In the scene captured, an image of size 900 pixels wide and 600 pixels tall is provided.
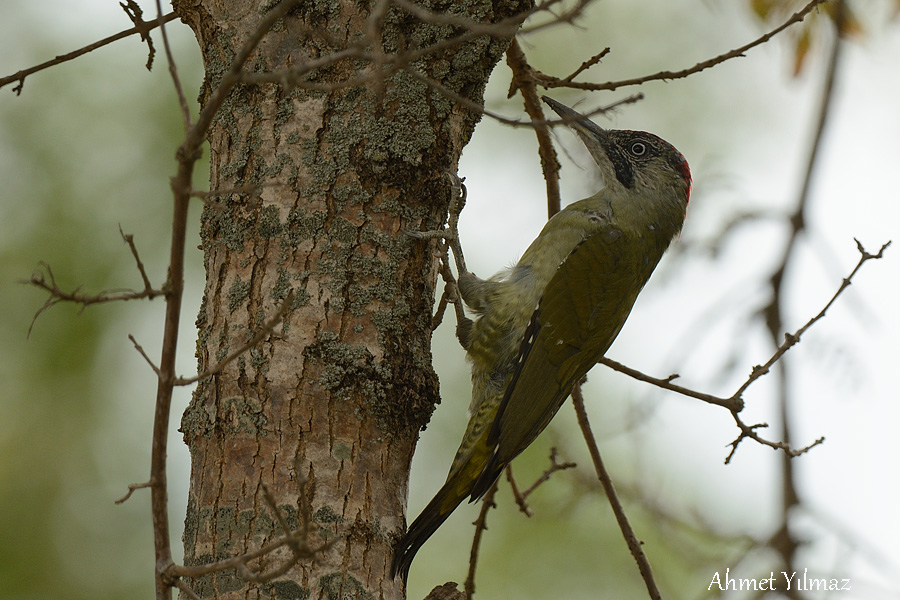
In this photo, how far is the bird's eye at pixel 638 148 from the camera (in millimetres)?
3992

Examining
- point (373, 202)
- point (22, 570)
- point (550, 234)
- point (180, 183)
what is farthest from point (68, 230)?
point (180, 183)

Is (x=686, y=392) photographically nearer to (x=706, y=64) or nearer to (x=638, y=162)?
(x=706, y=64)

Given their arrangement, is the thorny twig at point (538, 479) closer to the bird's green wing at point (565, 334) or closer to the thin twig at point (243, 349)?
the bird's green wing at point (565, 334)

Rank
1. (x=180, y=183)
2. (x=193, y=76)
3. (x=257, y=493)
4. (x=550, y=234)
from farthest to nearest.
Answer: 1. (x=193, y=76)
2. (x=550, y=234)
3. (x=257, y=493)
4. (x=180, y=183)

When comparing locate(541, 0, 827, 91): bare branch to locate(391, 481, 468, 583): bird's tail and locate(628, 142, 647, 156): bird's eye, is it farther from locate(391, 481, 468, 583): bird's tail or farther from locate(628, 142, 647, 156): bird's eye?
locate(391, 481, 468, 583): bird's tail

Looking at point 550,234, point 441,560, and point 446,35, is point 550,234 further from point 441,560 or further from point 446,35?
point 441,560

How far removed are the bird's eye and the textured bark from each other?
60.5 inches

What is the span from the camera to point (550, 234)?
3.54 m

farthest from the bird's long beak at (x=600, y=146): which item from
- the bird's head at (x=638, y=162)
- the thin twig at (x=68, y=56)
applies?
the thin twig at (x=68, y=56)

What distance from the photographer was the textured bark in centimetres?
210

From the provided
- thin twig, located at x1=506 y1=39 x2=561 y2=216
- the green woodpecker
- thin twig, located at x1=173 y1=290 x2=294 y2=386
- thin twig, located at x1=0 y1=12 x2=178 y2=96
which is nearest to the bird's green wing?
the green woodpecker

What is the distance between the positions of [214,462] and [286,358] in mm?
307

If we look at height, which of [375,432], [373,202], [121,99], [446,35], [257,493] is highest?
[121,99]

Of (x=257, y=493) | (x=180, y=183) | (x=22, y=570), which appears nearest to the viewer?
(x=180, y=183)
